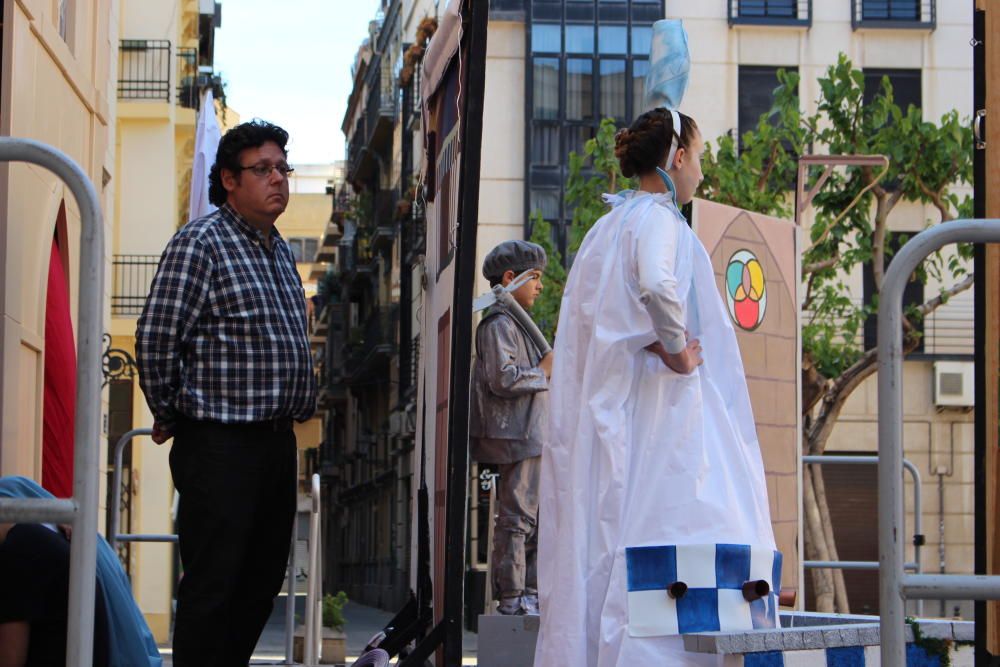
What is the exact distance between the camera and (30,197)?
313 inches

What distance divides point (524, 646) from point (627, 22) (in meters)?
31.3

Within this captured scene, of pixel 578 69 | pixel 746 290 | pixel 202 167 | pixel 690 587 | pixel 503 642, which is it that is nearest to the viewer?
pixel 690 587

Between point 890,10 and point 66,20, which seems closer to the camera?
point 66,20

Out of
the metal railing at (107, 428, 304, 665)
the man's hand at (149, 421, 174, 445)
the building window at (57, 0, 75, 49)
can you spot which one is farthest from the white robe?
the building window at (57, 0, 75, 49)

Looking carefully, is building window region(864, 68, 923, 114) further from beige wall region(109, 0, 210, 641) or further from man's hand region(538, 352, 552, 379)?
man's hand region(538, 352, 552, 379)

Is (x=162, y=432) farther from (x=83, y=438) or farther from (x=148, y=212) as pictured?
(x=148, y=212)

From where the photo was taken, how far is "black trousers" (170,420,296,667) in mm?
5629

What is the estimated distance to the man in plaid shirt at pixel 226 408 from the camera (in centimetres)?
564

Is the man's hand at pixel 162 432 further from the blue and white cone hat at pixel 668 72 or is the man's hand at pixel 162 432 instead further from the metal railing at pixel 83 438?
the blue and white cone hat at pixel 668 72

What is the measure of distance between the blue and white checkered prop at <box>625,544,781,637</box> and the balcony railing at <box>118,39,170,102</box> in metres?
24.2

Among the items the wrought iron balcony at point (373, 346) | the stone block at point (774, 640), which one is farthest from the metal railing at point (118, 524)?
the wrought iron balcony at point (373, 346)

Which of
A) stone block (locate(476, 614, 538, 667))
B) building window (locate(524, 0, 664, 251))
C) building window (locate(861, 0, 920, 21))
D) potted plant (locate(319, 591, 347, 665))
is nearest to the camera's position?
stone block (locate(476, 614, 538, 667))

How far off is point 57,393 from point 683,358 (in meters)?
4.18

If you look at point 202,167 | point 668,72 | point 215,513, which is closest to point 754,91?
point 202,167
